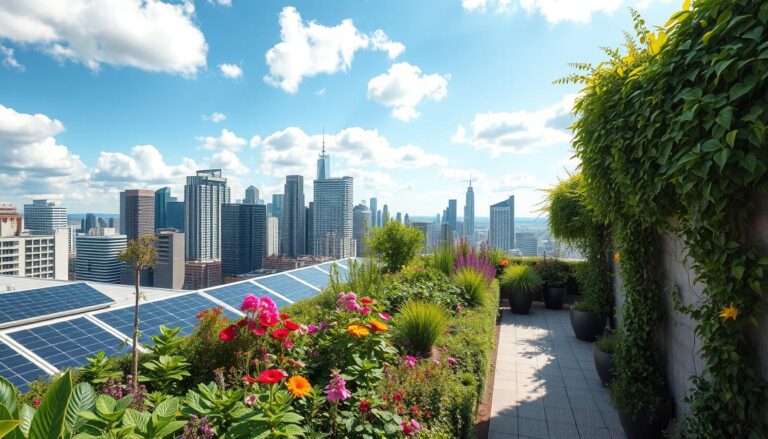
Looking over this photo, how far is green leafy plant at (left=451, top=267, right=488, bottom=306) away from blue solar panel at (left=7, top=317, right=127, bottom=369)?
170 inches

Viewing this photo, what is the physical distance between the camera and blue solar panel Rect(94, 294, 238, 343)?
5.03m

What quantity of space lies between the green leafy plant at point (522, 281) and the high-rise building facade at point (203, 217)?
67959 mm

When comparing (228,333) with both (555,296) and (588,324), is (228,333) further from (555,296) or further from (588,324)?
(555,296)

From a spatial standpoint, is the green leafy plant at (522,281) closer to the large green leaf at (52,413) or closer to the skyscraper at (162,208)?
the large green leaf at (52,413)

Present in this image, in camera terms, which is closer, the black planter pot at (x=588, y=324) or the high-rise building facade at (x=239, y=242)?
the black planter pot at (x=588, y=324)

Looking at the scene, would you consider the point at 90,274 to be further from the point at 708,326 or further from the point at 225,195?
the point at 708,326

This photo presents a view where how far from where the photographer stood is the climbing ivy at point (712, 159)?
1486 millimetres

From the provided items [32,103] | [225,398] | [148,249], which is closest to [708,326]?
[225,398]

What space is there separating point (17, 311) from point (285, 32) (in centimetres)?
672

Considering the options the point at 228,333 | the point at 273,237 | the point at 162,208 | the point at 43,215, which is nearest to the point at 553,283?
the point at 228,333

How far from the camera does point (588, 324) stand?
5.64m

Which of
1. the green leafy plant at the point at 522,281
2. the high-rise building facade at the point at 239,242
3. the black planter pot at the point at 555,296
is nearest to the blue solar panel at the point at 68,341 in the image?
the green leafy plant at the point at 522,281

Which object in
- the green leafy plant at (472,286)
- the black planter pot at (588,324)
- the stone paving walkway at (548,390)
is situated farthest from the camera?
the black planter pot at (588,324)

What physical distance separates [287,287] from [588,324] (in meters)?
5.76
